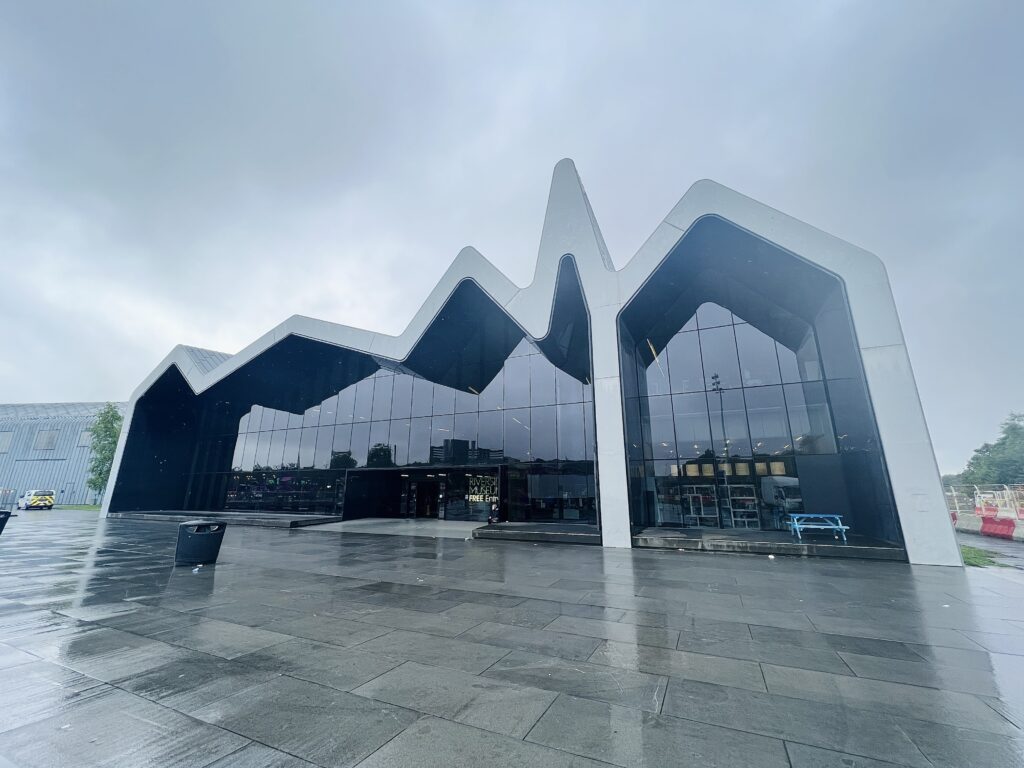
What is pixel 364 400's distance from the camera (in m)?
26.7

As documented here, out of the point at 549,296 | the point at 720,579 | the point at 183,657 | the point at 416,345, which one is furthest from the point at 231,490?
the point at 720,579

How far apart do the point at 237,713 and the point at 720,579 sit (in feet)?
28.6

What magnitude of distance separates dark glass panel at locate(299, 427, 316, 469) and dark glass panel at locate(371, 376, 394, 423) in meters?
5.15

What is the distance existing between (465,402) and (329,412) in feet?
34.3

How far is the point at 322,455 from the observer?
27.2 metres

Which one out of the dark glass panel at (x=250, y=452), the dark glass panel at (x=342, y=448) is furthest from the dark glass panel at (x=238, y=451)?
the dark glass panel at (x=342, y=448)

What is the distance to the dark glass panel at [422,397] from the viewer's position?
2464 cm

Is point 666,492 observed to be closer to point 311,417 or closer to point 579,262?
point 579,262

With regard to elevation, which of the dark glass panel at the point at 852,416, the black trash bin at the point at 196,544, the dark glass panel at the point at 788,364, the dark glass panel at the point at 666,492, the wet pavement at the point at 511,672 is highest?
the dark glass panel at the point at 788,364

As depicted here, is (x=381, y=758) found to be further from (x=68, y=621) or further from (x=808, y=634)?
(x=68, y=621)

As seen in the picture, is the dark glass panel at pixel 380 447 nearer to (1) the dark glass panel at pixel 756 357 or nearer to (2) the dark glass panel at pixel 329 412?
(2) the dark glass panel at pixel 329 412

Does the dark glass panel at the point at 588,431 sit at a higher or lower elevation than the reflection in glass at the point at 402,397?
lower

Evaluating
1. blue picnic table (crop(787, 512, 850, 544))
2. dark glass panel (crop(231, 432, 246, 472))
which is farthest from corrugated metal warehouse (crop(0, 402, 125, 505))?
blue picnic table (crop(787, 512, 850, 544))

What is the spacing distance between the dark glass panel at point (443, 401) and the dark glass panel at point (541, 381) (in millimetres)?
5005
